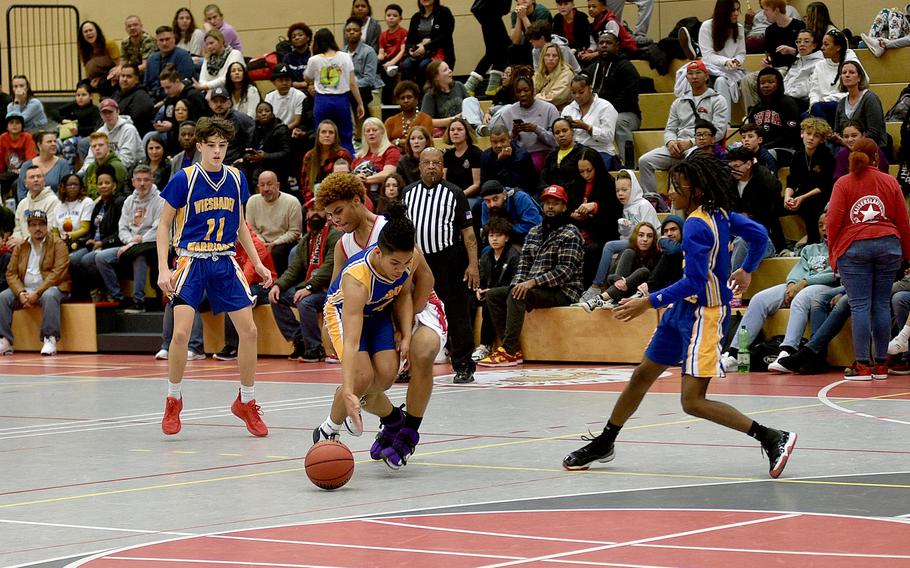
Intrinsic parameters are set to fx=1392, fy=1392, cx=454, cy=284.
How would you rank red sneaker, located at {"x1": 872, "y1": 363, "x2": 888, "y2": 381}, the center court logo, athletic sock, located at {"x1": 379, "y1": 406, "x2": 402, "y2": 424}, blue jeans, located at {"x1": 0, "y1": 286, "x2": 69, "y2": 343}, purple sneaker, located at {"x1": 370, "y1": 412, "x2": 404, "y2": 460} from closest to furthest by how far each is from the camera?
purple sneaker, located at {"x1": 370, "y1": 412, "x2": 404, "y2": 460}, athletic sock, located at {"x1": 379, "y1": 406, "x2": 402, "y2": 424}, red sneaker, located at {"x1": 872, "y1": 363, "x2": 888, "y2": 381}, the center court logo, blue jeans, located at {"x1": 0, "y1": 286, "x2": 69, "y2": 343}

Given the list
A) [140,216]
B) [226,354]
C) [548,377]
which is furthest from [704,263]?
[140,216]

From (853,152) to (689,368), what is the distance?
594 centimetres

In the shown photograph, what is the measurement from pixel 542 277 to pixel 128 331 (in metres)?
6.55

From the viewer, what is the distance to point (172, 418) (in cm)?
964

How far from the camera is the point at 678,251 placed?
14.2m

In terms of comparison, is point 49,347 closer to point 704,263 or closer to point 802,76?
point 802,76

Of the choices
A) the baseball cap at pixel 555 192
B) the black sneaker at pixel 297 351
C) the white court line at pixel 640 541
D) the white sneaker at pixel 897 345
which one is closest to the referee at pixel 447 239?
the baseball cap at pixel 555 192

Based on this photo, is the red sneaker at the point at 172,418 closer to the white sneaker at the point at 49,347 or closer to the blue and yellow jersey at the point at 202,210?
the blue and yellow jersey at the point at 202,210

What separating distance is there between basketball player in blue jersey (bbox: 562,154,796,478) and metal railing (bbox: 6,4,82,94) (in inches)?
847

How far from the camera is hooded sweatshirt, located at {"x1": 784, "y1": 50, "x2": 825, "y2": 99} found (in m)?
16.7

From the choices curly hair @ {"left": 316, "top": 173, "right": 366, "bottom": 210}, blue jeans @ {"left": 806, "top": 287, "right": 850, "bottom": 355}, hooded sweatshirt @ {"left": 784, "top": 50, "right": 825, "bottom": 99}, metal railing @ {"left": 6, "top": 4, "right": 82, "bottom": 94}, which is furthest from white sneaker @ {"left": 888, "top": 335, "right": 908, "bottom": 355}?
metal railing @ {"left": 6, "top": 4, "right": 82, "bottom": 94}

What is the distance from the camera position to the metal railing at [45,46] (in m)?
27.5

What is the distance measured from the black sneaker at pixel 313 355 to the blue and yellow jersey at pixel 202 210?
21.0ft

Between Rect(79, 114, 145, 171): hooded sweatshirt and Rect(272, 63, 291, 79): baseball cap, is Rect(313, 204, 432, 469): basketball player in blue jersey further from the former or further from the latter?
Rect(79, 114, 145, 171): hooded sweatshirt
